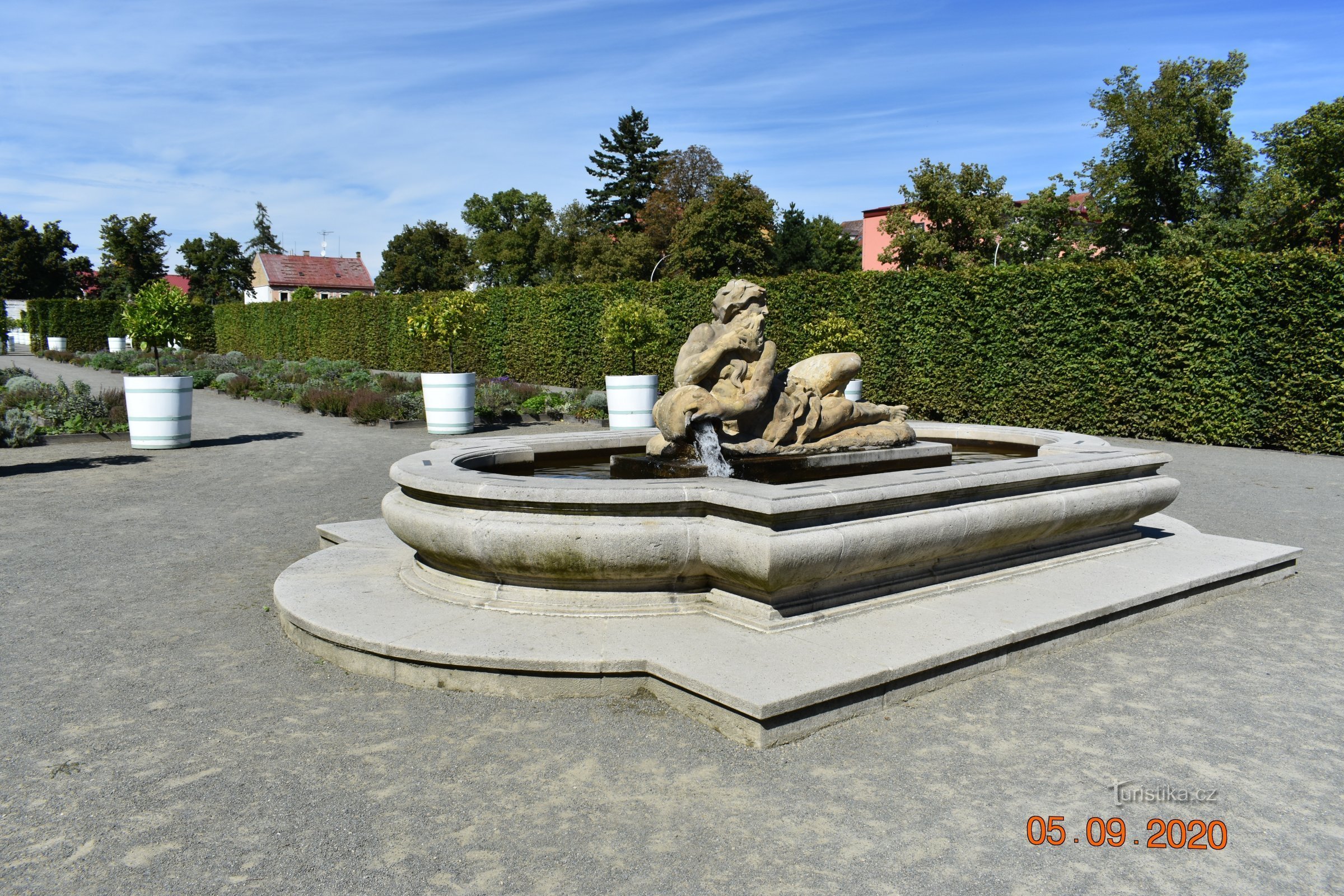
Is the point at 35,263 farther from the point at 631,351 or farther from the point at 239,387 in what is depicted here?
the point at 631,351

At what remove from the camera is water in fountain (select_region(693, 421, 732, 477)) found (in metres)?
6.17

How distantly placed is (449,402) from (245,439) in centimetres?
348

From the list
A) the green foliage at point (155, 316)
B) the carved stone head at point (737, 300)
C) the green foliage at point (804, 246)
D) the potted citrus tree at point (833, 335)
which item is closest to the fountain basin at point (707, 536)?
the carved stone head at point (737, 300)

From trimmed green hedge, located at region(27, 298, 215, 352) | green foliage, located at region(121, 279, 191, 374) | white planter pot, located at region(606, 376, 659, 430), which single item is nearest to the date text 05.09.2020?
Answer: white planter pot, located at region(606, 376, 659, 430)

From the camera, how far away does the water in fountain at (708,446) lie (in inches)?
243

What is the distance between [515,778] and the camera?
11.4 ft

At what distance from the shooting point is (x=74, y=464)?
40.4ft

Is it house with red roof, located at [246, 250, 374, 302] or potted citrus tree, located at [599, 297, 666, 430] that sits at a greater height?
house with red roof, located at [246, 250, 374, 302]

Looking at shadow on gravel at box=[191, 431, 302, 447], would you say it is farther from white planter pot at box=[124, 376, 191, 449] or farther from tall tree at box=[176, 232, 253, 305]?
tall tree at box=[176, 232, 253, 305]

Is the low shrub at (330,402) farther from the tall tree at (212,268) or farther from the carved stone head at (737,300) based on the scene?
the tall tree at (212,268)

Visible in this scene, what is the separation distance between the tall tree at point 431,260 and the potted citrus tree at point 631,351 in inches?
2322

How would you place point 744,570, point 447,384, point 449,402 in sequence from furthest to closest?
point 449,402, point 447,384, point 744,570

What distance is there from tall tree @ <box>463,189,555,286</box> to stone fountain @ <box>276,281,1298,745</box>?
59.3 metres

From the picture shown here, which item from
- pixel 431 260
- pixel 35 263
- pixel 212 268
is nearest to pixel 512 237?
pixel 431 260
